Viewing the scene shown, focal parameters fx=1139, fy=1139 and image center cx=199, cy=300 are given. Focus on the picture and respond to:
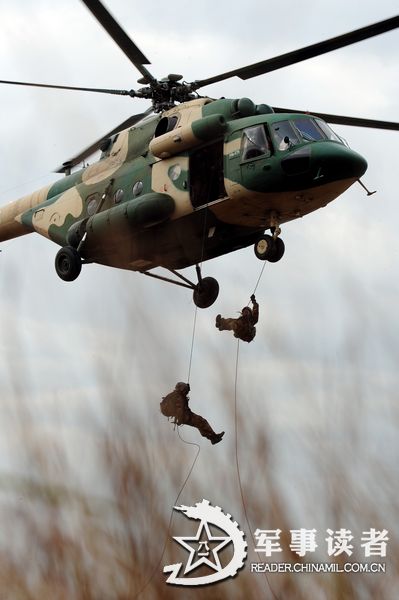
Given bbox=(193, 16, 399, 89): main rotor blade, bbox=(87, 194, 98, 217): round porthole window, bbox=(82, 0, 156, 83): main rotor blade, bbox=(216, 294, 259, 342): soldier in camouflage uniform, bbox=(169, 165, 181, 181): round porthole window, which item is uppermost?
bbox=(82, 0, 156, 83): main rotor blade

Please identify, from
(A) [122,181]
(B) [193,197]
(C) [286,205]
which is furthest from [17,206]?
(C) [286,205]

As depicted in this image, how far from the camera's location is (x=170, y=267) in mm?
17594

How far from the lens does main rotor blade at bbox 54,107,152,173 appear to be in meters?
18.5

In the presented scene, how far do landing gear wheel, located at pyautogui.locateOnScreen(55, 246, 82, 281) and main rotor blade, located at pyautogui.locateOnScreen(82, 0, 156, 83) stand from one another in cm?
290

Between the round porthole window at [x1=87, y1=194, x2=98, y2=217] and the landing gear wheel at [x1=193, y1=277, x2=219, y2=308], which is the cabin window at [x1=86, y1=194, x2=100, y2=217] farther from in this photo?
the landing gear wheel at [x1=193, y1=277, x2=219, y2=308]

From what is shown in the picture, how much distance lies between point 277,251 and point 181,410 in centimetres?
257

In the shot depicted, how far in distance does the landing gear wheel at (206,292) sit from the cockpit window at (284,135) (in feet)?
10.7

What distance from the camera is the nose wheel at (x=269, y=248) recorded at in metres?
15.8

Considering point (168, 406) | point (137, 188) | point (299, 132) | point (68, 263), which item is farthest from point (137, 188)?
point (168, 406)

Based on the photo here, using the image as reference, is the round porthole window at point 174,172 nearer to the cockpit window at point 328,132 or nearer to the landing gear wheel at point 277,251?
the landing gear wheel at point 277,251

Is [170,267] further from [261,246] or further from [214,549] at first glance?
[214,549]

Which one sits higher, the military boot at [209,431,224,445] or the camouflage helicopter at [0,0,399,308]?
the camouflage helicopter at [0,0,399,308]

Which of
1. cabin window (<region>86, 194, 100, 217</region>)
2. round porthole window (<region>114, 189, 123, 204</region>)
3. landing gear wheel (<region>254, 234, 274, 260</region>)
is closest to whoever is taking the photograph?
landing gear wheel (<region>254, 234, 274, 260</region>)

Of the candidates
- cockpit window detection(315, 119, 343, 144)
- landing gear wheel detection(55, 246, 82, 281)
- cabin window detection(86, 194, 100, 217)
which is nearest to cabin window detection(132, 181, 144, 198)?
cabin window detection(86, 194, 100, 217)
